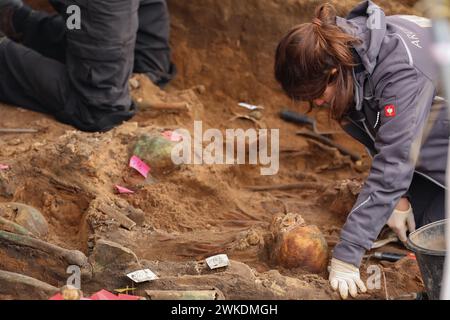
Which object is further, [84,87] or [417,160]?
[84,87]

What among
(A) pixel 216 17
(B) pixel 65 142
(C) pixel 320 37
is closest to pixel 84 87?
(B) pixel 65 142

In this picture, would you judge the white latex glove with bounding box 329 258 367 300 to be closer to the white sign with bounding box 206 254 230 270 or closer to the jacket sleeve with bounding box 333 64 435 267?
the jacket sleeve with bounding box 333 64 435 267

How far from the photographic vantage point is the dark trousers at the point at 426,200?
391 cm

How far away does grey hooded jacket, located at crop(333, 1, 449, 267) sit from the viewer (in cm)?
338

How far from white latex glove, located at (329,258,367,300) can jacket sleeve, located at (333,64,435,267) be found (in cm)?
4

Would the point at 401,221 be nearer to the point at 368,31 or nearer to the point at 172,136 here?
the point at 368,31

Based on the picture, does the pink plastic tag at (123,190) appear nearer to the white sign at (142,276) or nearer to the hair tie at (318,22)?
the white sign at (142,276)

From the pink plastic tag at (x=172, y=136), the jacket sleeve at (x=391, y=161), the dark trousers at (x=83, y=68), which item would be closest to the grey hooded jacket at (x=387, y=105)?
the jacket sleeve at (x=391, y=161)

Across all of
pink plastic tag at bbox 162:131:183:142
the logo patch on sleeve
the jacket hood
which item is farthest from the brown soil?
the jacket hood

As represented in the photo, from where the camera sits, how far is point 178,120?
5.55 metres

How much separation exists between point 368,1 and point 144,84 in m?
2.49

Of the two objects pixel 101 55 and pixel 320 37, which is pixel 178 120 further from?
pixel 320 37

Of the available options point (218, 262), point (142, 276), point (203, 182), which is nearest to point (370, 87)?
point (218, 262)

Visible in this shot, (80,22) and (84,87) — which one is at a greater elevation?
(80,22)
